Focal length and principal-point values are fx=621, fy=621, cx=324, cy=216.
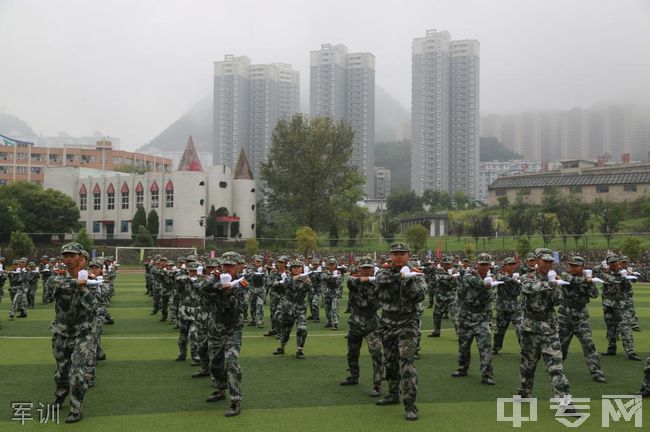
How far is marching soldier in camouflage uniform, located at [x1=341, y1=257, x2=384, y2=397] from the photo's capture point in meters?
10.7

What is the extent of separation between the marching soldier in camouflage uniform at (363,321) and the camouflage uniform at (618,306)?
6.19m

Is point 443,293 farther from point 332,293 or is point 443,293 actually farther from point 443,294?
point 332,293

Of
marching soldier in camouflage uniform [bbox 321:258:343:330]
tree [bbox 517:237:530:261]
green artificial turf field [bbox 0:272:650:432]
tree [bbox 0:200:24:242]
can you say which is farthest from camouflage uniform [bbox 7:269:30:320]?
tree [bbox 0:200:24:242]

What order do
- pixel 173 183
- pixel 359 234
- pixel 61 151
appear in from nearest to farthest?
pixel 173 183 → pixel 359 234 → pixel 61 151

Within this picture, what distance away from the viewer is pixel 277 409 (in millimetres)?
9688

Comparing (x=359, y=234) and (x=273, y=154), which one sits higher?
(x=273, y=154)

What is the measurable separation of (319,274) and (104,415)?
993cm

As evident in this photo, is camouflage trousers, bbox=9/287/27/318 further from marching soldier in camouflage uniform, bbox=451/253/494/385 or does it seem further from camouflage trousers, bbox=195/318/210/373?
marching soldier in camouflage uniform, bbox=451/253/494/385

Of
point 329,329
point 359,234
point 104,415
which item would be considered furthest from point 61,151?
point 104,415

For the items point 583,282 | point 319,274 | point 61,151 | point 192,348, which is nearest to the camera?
point 583,282

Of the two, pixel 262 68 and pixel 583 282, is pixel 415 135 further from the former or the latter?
pixel 583 282

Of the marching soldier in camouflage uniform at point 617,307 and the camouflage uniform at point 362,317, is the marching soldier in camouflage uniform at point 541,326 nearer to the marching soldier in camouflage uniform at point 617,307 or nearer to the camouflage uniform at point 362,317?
the camouflage uniform at point 362,317

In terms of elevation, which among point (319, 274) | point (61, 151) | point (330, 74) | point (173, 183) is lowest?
point (319, 274)

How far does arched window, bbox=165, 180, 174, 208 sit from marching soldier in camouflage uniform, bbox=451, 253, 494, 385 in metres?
65.7
